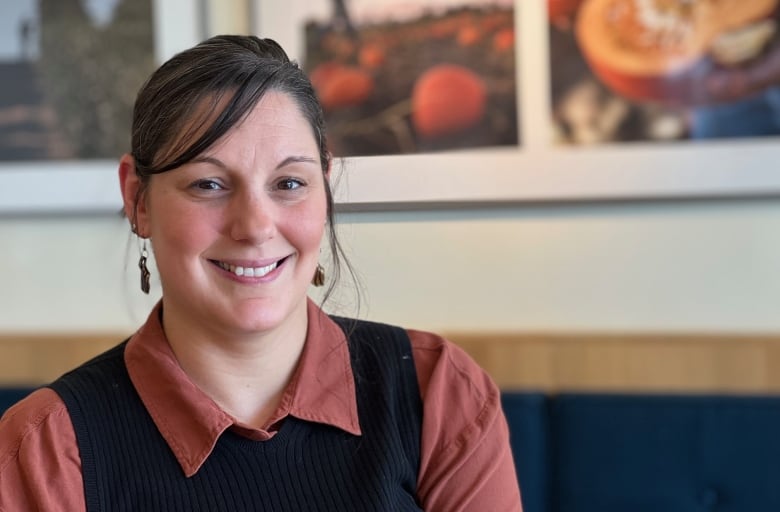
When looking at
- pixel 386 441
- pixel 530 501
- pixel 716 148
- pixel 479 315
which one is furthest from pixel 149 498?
pixel 716 148

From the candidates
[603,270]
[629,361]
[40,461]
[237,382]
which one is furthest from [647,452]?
[40,461]

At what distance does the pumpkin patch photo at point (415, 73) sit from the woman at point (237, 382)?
2.42 ft

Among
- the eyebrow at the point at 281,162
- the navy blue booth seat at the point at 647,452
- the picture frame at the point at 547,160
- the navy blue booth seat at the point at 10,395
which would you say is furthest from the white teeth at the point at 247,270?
the navy blue booth seat at the point at 10,395

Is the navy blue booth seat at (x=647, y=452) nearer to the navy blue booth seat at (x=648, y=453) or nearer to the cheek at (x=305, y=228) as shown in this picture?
the navy blue booth seat at (x=648, y=453)

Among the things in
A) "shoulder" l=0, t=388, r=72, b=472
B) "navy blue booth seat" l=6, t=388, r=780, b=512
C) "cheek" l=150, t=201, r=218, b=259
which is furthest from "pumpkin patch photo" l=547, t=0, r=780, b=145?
"shoulder" l=0, t=388, r=72, b=472

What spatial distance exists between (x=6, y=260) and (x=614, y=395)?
53.2 inches

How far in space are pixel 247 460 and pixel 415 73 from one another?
103 centimetres

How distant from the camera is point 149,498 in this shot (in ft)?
3.44

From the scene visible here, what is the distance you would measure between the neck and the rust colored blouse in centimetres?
2

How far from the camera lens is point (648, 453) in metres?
1.64

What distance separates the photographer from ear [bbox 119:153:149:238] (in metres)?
1.14

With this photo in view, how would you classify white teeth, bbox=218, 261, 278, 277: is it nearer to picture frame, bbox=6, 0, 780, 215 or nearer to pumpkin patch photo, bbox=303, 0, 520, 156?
picture frame, bbox=6, 0, 780, 215

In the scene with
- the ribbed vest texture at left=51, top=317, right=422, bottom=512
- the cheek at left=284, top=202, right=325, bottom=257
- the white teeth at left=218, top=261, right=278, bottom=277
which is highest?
the cheek at left=284, top=202, right=325, bottom=257

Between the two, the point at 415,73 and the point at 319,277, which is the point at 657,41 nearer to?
the point at 415,73
